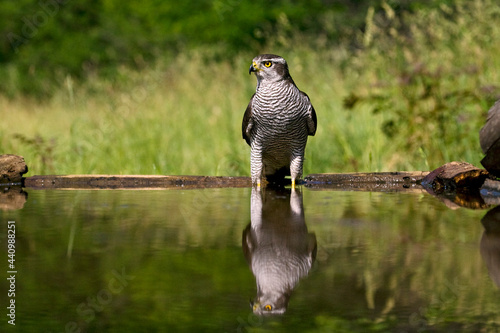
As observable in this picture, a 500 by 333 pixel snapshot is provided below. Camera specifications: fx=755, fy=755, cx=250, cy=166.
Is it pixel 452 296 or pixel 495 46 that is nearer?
pixel 452 296

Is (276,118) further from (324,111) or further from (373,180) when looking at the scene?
(324,111)

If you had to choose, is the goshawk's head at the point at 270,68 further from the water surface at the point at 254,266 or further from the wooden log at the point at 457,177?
the wooden log at the point at 457,177

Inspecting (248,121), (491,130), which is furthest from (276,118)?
(491,130)

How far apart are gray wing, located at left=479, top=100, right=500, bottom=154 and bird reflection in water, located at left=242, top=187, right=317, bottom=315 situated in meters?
1.21

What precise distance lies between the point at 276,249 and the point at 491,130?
2.00 meters

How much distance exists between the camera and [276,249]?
3.23 metres

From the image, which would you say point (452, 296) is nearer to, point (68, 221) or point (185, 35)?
point (68, 221)

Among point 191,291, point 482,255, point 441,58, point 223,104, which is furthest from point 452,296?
point 223,104

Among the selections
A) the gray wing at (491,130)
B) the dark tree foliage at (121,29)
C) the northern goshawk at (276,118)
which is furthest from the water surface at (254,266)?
the dark tree foliage at (121,29)

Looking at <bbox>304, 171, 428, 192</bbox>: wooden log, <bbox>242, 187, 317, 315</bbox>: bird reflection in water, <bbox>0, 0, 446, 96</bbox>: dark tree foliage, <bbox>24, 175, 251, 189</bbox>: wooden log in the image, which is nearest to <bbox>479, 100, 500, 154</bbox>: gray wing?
<bbox>304, 171, 428, 192</bbox>: wooden log

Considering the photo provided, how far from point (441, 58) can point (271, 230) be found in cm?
482

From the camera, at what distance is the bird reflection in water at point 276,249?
2559 millimetres

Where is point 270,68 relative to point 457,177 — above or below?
above

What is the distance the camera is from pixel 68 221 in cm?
391
